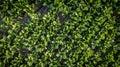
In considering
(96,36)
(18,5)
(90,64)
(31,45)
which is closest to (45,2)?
(18,5)

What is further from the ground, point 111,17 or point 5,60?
point 111,17

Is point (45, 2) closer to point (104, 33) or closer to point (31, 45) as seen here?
point (31, 45)

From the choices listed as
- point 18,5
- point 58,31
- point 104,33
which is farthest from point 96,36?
point 18,5

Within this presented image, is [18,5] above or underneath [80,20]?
above

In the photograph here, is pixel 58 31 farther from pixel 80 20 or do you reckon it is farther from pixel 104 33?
pixel 104 33

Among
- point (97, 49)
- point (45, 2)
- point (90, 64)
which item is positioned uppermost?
point (45, 2)

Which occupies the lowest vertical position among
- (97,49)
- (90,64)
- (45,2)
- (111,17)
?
(90,64)
